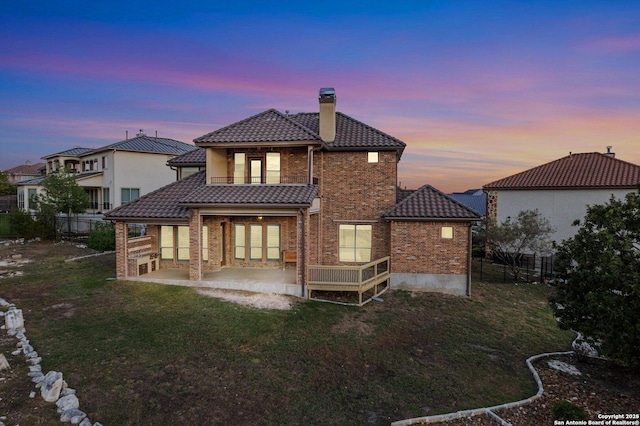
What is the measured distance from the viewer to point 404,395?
7531 mm

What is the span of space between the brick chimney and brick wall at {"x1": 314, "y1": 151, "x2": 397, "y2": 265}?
1.10 m

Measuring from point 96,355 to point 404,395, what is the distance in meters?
7.65

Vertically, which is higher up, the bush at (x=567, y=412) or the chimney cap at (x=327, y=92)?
the chimney cap at (x=327, y=92)

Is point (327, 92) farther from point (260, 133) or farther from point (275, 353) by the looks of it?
point (275, 353)

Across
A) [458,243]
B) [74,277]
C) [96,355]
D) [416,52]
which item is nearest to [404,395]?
[96,355]

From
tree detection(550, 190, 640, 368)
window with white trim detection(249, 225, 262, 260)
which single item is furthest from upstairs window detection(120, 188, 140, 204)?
tree detection(550, 190, 640, 368)

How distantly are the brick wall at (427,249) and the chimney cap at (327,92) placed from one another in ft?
24.9

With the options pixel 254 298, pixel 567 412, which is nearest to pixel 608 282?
pixel 567 412

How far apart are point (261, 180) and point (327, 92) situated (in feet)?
19.3

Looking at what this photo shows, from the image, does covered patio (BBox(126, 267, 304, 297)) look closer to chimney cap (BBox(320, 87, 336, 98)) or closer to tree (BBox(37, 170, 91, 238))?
chimney cap (BBox(320, 87, 336, 98))

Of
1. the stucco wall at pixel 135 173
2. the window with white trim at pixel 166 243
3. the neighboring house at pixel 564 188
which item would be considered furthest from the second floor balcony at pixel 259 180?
the stucco wall at pixel 135 173

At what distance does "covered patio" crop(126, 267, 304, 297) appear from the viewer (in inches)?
567

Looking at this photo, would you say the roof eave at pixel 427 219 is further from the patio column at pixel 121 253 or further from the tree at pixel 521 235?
the patio column at pixel 121 253

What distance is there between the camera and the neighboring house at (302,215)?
1495 centimetres
